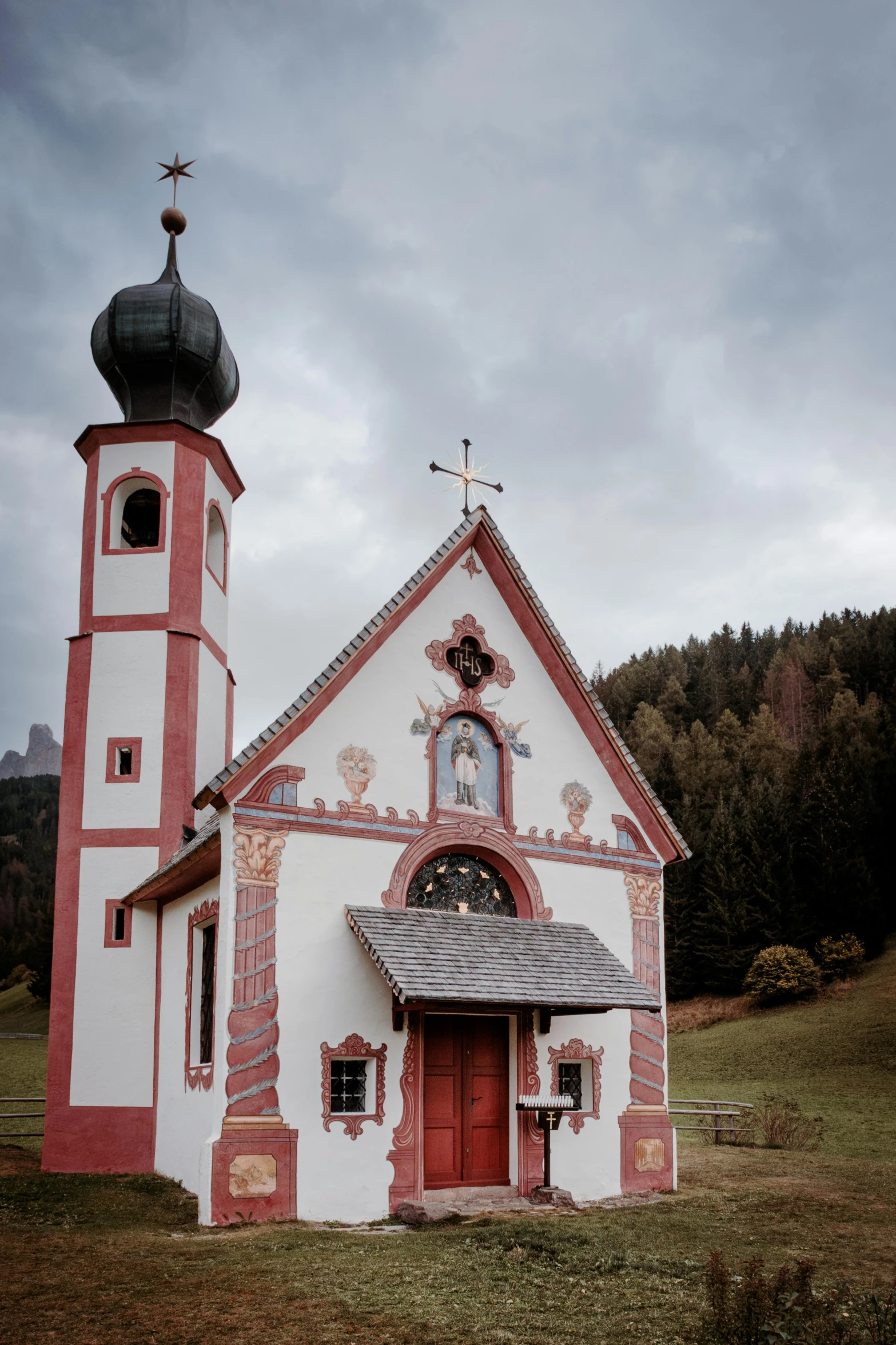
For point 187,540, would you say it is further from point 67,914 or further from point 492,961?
point 492,961

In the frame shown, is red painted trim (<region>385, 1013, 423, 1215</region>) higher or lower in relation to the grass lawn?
higher

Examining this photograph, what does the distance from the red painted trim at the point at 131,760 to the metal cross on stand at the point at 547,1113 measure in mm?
8808

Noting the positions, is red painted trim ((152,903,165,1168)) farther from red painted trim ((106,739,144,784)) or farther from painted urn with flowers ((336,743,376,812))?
painted urn with flowers ((336,743,376,812))

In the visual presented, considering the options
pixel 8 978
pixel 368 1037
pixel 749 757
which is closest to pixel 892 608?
pixel 749 757

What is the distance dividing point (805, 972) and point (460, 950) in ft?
106

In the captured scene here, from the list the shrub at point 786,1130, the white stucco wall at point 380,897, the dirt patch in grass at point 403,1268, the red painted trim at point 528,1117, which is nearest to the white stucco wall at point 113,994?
the white stucco wall at point 380,897

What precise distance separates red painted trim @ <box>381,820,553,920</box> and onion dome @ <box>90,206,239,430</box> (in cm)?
1016

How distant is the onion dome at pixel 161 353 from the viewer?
2223cm

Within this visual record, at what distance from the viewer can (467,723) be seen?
666 inches

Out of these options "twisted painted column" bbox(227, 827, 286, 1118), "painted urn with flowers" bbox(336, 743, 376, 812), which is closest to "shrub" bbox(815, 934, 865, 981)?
"painted urn with flowers" bbox(336, 743, 376, 812)

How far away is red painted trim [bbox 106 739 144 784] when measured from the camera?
20312 millimetres

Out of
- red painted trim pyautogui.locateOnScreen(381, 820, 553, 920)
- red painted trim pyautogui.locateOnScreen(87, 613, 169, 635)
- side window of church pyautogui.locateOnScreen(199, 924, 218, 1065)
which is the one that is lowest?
side window of church pyautogui.locateOnScreen(199, 924, 218, 1065)

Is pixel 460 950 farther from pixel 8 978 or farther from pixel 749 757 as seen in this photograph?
pixel 8 978

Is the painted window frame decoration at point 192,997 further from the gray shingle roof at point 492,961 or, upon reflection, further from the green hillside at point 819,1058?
the green hillside at point 819,1058
